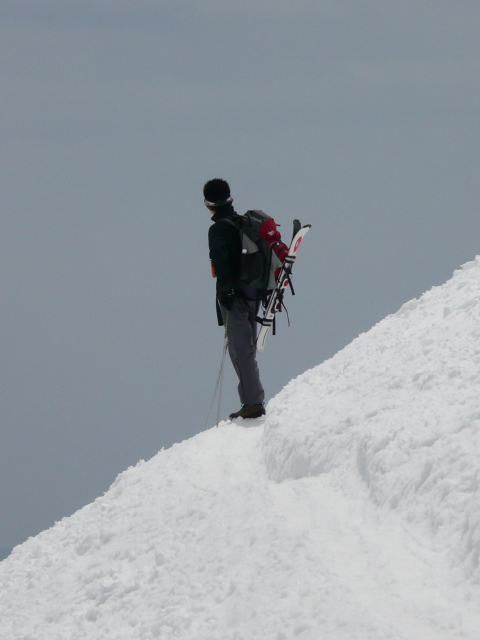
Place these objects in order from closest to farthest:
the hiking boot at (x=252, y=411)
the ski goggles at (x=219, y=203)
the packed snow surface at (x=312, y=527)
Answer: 1. the packed snow surface at (x=312, y=527)
2. the ski goggles at (x=219, y=203)
3. the hiking boot at (x=252, y=411)

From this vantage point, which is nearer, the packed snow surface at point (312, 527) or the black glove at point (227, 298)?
the packed snow surface at point (312, 527)

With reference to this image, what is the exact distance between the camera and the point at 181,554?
6785 millimetres

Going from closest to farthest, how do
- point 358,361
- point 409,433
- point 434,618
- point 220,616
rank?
1. point 434,618
2. point 220,616
3. point 409,433
4. point 358,361

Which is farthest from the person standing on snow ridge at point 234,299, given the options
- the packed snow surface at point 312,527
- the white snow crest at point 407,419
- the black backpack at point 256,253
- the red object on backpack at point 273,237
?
the packed snow surface at point 312,527

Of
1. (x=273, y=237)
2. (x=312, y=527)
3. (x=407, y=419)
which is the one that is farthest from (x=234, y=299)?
(x=312, y=527)

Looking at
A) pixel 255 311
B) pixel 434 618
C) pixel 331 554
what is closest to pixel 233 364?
pixel 255 311

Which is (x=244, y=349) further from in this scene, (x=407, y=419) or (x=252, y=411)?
(x=407, y=419)

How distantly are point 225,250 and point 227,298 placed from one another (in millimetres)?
670

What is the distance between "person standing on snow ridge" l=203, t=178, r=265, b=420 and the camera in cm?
1017

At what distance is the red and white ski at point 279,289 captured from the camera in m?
10.4

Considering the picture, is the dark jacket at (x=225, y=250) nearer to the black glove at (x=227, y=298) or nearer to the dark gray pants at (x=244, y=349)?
the black glove at (x=227, y=298)

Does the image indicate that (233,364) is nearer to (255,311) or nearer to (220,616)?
(255,311)

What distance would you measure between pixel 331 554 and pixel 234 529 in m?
1.21

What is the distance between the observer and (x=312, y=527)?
6.22 metres
